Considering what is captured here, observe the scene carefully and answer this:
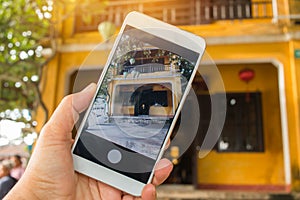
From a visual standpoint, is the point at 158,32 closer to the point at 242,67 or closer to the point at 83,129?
the point at 83,129

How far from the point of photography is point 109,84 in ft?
2.20

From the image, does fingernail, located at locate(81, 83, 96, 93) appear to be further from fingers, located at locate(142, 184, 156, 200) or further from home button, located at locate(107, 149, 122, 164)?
fingers, located at locate(142, 184, 156, 200)

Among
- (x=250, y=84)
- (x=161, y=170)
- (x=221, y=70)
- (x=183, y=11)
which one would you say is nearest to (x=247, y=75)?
(x=250, y=84)

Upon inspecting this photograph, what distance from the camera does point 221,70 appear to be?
2.34 m

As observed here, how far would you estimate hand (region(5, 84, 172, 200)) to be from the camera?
2.15 ft

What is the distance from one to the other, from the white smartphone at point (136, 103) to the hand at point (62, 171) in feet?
0.08

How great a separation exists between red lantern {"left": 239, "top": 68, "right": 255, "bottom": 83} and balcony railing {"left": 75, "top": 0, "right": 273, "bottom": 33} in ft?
1.82

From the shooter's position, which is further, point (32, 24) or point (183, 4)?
point (183, 4)

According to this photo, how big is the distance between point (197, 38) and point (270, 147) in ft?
9.15

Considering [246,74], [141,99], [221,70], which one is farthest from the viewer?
[246,74]

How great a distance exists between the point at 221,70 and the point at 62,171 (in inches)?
74.5

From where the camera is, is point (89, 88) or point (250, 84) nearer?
point (89, 88)

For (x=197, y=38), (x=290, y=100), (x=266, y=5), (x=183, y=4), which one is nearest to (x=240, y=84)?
(x=290, y=100)

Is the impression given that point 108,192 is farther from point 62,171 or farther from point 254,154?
point 254,154
